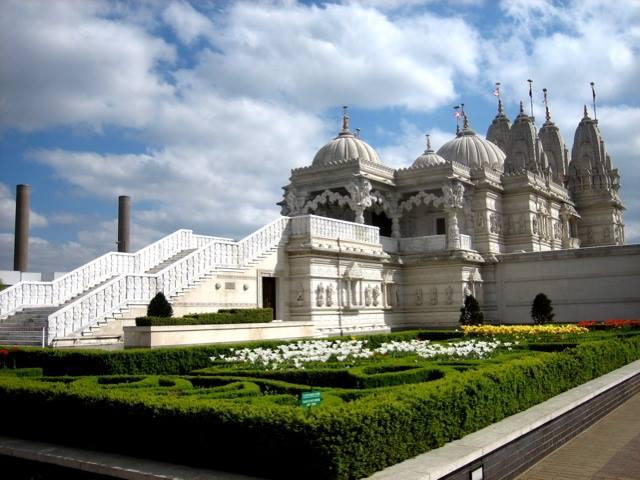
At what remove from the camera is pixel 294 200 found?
39406 mm

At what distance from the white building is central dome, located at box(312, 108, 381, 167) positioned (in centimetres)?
10

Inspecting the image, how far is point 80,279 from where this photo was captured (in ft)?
80.7

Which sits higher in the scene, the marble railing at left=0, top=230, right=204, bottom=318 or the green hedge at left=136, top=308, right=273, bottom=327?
the marble railing at left=0, top=230, right=204, bottom=318

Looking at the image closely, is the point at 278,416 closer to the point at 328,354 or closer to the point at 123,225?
the point at 328,354

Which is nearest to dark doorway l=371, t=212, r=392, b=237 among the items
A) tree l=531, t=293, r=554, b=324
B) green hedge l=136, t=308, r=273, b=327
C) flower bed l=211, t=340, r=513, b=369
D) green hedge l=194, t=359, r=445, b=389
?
tree l=531, t=293, r=554, b=324

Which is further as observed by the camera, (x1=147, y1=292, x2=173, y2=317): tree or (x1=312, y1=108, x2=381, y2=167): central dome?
(x1=312, y1=108, x2=381, y2=167): central dome

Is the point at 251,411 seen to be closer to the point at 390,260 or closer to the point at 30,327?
the point at 30,327

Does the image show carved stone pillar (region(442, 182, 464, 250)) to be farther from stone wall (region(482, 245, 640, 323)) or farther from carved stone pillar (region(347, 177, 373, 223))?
carved stone pillar (region(347, 177, 373, 223))

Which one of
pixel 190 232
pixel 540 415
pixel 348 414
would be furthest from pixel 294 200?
pixel 348 414

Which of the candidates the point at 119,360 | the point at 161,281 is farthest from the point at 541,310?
the point at 119,360

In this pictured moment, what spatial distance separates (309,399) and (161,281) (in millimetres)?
17166

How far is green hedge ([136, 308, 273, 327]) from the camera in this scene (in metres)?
19.2

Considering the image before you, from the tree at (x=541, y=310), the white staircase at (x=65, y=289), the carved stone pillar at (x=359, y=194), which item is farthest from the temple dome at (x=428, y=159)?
the white staircase at (x=65, y=289)

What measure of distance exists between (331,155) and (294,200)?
450cm
